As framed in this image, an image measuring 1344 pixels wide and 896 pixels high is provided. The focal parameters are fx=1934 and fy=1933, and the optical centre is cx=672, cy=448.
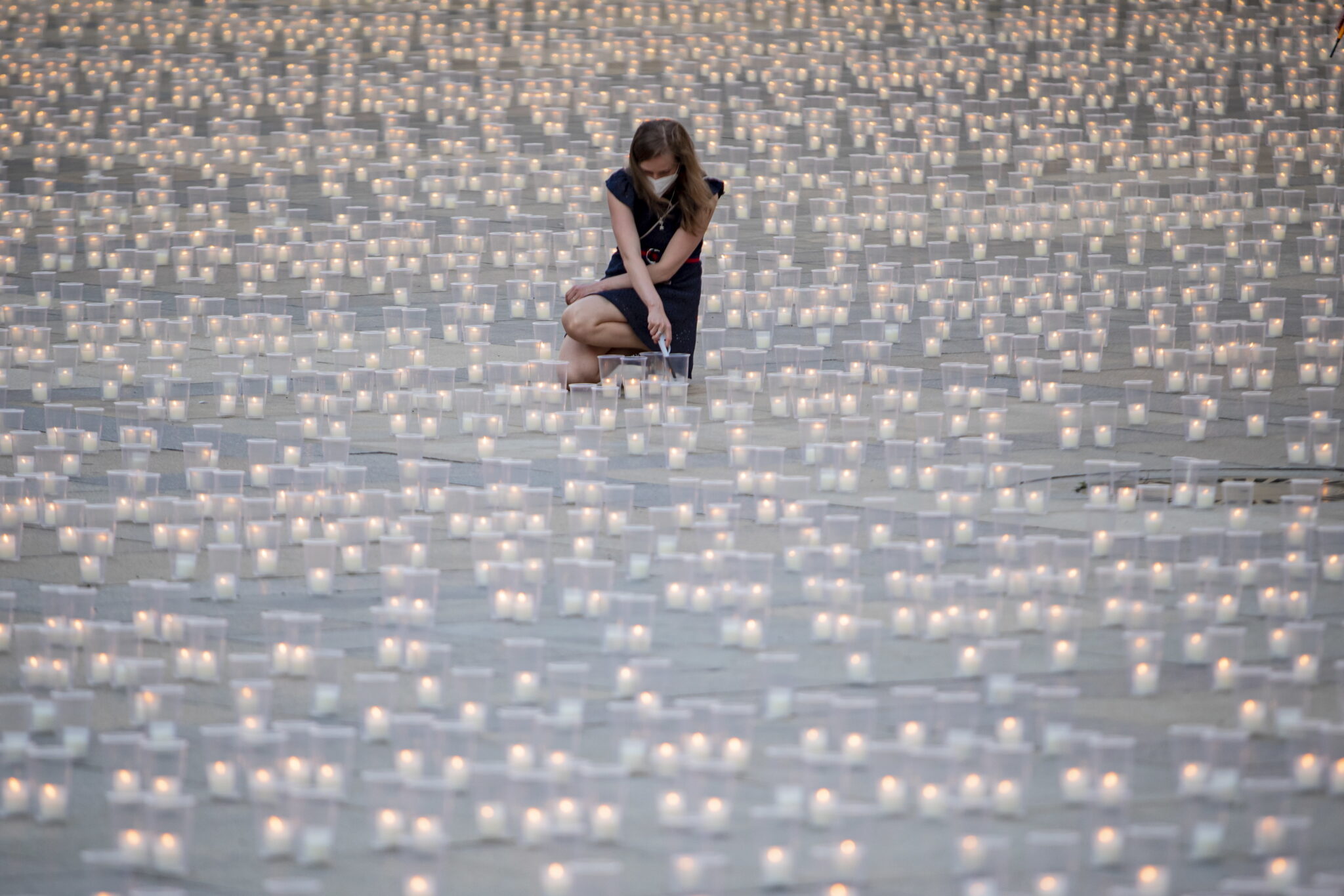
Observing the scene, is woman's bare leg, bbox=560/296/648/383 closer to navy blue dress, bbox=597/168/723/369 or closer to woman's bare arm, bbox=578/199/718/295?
navy blue dress, bbox=597/168/723/369

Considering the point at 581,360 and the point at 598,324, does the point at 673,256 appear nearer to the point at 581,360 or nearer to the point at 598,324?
the point at 598,324

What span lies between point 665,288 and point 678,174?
0.48 m

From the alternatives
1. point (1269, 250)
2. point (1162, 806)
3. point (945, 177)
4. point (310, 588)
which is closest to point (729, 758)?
point (1162, 806)

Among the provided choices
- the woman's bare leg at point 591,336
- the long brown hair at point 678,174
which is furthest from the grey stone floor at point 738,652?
the long brown hair at point 678,174

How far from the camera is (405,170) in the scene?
12141 mm

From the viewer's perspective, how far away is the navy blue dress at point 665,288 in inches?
320

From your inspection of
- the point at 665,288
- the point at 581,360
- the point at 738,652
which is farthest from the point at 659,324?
the point at 738,652

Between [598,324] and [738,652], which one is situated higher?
[598,324]

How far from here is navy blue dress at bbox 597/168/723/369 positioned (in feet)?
26.6

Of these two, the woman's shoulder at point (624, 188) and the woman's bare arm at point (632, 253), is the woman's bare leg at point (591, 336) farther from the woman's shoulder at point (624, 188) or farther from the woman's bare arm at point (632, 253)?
the woman's shoulder at point (624, 188)

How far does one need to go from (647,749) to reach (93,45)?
43.2 feet

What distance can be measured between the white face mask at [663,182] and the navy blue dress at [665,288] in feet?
0.13

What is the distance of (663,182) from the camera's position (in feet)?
26.5

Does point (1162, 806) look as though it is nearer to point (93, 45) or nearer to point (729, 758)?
point (729, 758)
